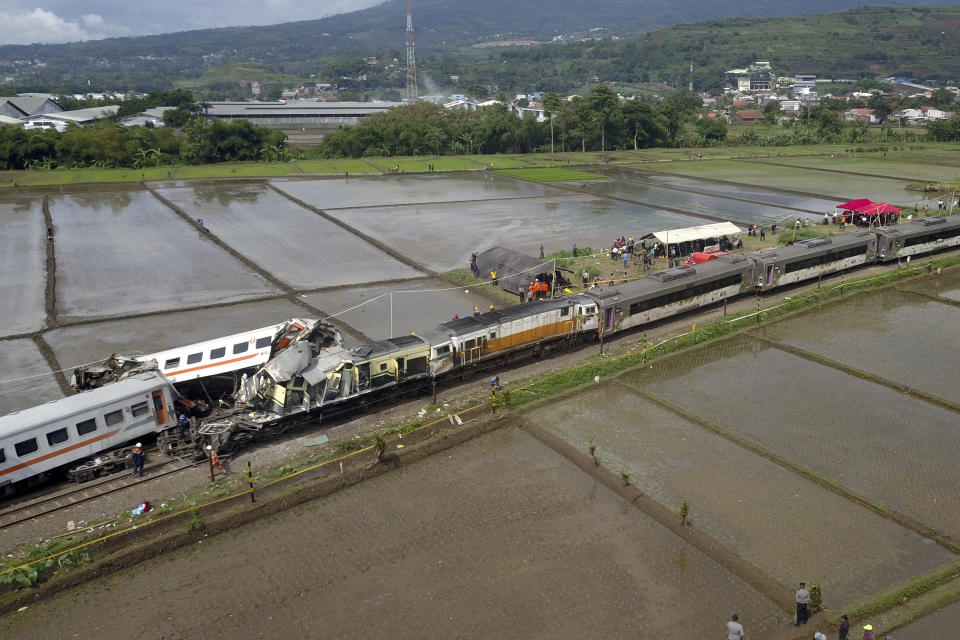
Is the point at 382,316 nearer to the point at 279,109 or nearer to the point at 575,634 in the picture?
the point at 575,634

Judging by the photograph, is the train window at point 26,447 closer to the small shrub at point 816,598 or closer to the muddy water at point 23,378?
the muddy water at point 23,378

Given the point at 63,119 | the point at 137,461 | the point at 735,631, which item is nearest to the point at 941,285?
A: the point at 735,631

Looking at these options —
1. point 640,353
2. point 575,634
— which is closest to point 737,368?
point 640,353

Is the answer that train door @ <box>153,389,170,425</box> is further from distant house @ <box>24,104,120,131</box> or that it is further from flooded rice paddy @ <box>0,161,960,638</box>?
distant house @ <box>24,104,120,131</box>

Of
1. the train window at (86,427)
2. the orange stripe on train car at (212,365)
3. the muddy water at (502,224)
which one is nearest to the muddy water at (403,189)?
the muddy water at (502,224)

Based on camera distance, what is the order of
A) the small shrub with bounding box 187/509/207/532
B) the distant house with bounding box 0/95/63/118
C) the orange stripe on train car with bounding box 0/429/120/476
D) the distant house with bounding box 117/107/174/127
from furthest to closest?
1. the distant house with bounding box 0/95/63/118
2. the distant house with bounding box 117/107/174/127
3. the orange stripe on train car with bounding box 0/429/120/476
4. the small shrub with bounding box 187/509/207/532

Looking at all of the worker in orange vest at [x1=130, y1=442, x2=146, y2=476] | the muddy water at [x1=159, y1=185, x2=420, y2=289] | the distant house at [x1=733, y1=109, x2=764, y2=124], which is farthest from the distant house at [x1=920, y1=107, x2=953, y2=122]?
the worker in orange vest at [x1=130, y1=442, x2=146, y2=476]
